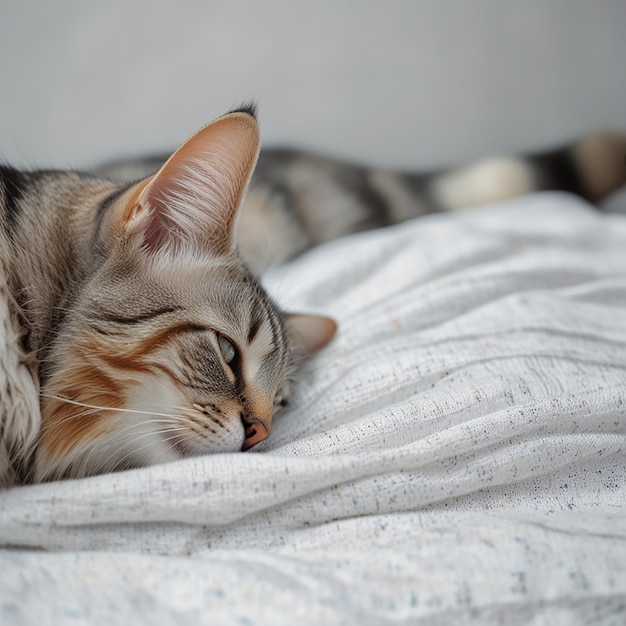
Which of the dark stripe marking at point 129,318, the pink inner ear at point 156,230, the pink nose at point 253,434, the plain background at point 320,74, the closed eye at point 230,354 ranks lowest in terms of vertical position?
the pink nose at point 253,434

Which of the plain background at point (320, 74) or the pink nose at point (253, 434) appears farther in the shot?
the plain background at point (320, 74)

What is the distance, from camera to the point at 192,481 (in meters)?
0.76

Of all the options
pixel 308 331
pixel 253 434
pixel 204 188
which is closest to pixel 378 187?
pixel 308 331

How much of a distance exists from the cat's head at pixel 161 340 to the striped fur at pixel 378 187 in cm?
102

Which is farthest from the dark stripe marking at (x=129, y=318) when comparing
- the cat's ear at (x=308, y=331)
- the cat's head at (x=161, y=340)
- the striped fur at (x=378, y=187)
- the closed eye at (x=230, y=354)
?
the striped fur at (x=378, y=187)

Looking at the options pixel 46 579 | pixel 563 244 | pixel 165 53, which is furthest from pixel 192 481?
pixel 165 53

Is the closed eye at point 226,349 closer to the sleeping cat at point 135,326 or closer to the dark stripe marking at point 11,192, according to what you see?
the sleeping cat at point 135,326

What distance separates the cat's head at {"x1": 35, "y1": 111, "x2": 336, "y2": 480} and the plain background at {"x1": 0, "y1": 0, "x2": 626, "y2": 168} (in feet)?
2.30

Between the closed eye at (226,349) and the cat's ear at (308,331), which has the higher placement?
the closed eye at (226,349)

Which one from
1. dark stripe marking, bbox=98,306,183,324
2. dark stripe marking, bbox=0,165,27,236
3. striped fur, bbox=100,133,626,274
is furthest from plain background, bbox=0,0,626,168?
dark stripe marking, bbox=98,306,183,324

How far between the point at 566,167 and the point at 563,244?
0.64 m

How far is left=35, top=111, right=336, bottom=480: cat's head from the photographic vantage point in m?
0.86

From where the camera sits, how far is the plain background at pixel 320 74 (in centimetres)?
162

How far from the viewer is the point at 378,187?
2.03m
